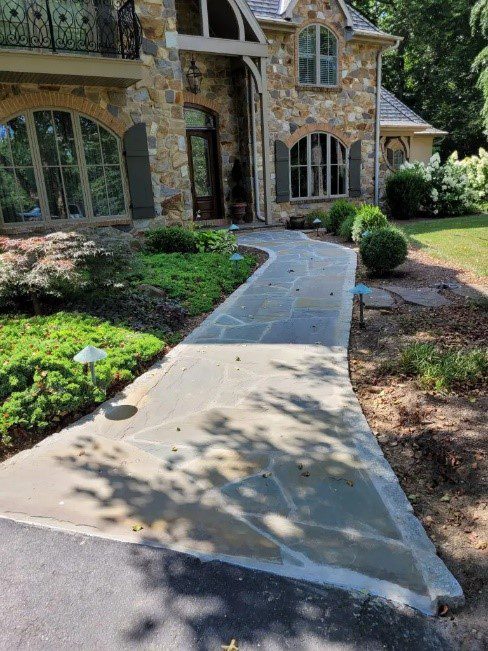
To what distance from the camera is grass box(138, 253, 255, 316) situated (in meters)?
6.25

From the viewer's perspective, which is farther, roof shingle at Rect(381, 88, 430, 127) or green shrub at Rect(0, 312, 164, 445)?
roof shingle at Rect(381, 88, 430, 127)

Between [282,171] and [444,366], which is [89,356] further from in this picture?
[282,171]

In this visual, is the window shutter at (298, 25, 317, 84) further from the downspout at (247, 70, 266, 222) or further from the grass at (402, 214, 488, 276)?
the grass at (402, 214, 488, 276)

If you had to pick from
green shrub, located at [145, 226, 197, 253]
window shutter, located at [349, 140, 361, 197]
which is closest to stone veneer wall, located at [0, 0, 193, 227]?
green shrub, located at [145, 226, 197, 253]

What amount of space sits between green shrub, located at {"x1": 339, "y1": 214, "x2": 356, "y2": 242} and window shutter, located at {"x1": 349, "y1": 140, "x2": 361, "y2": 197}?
177 inches

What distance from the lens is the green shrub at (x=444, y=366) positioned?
3580 millimetres

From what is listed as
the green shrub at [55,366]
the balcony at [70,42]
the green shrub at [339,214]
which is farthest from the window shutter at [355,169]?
the green shrub at [55,366]

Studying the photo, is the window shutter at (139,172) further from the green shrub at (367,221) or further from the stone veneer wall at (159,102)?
the green shrub at (367,221)

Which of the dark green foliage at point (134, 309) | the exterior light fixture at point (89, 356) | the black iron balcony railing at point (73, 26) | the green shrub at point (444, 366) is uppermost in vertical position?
the black iron balcony railing at point (73, 26)

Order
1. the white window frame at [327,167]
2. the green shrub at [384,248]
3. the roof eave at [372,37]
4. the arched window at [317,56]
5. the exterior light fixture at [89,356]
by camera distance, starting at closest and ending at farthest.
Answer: the exterior light fixture at [89,356] < the green shrub at [384,248] < the arched window at [317,56] < the roof eave at [372,37] < the white window frame at [327,167]

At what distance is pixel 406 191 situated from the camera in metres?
14.2

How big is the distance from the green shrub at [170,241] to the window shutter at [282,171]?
500cm

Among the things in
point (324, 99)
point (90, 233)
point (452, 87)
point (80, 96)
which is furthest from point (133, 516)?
point (452, 87)

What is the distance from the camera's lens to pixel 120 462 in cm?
294
